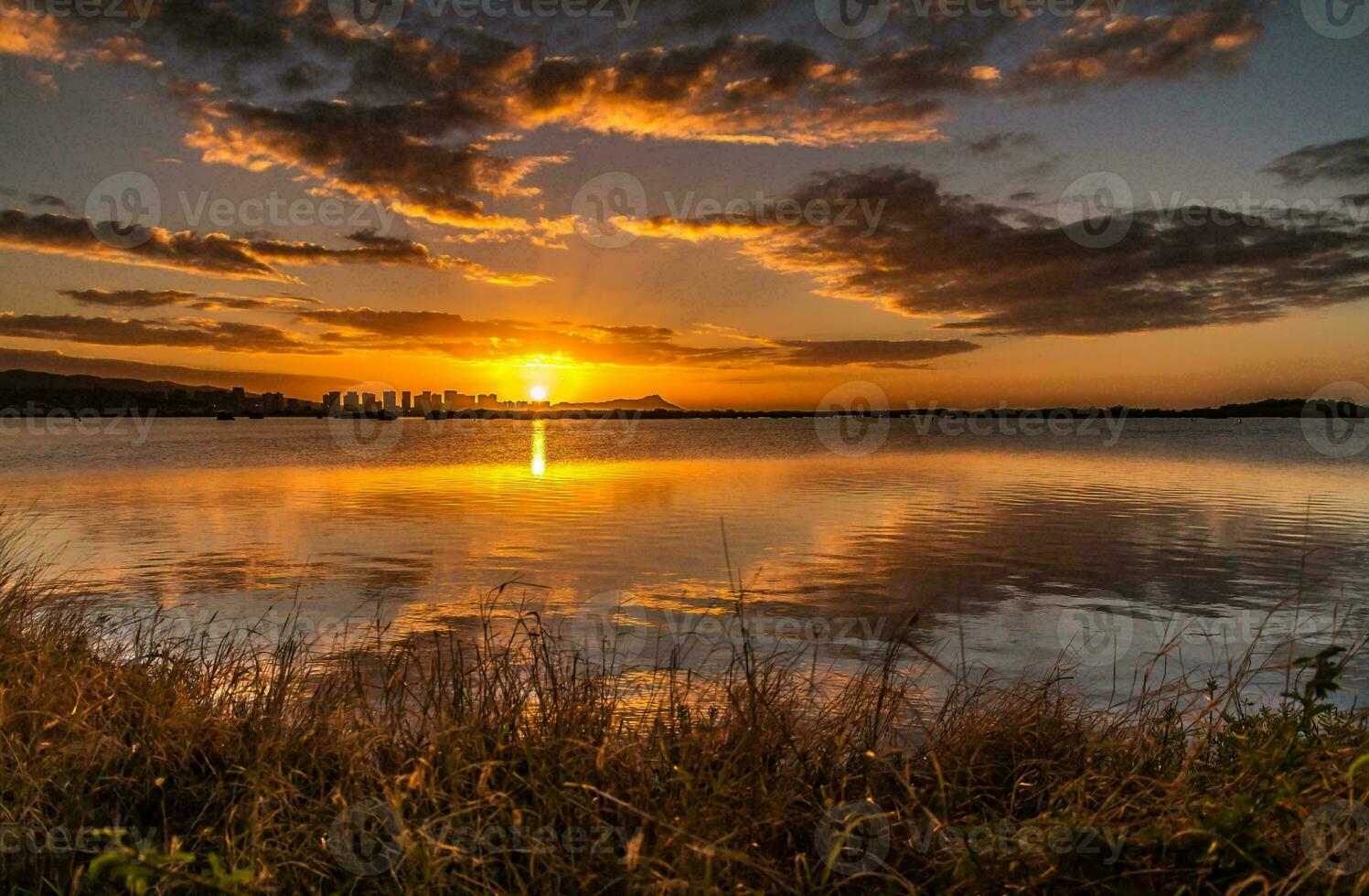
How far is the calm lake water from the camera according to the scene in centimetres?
1212

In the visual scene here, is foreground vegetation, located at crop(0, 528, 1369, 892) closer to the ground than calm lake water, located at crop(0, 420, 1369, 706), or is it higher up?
higher up

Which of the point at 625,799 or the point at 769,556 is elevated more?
the point at 625,799

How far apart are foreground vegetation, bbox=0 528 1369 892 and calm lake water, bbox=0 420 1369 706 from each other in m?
1.27

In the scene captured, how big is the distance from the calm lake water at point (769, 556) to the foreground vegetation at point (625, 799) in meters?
Answer: 1.27

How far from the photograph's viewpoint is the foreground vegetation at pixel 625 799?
11.6 ft

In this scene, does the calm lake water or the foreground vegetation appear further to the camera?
the calm lake water

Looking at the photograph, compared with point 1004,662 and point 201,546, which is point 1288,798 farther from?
point 201,546

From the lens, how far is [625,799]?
4.42 m

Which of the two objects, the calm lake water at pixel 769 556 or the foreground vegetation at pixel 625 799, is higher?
the foreground vegetation at pixel 625 799

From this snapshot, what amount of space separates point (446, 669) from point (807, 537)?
13.9 m

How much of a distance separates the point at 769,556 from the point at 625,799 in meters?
14.5

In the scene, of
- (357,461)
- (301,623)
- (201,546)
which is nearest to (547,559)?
(301,623)

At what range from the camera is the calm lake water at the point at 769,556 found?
39.8 feet

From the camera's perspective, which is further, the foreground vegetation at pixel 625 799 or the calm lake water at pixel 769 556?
Answer: the calm lake water at pixel 769 556
